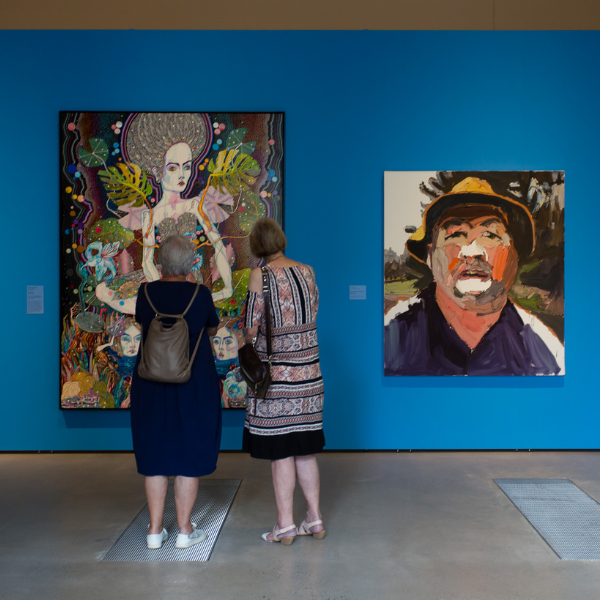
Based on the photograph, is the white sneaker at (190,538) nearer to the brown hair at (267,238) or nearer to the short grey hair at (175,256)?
the short grey hair at (175,256)

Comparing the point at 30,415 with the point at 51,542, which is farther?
the point at 30,415

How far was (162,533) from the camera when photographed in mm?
2648

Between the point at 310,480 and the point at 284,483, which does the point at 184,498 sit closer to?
the point at 284,483

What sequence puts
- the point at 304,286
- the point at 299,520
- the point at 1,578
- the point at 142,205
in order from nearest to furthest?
the point at 1,578
the point at 304,286
the point at 299,520
the point at 142,205

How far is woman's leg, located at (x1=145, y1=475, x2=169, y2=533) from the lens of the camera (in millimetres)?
2584

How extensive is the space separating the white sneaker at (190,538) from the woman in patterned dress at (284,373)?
0.33m

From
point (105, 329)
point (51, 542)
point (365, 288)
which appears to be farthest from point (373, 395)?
point (51, 542)

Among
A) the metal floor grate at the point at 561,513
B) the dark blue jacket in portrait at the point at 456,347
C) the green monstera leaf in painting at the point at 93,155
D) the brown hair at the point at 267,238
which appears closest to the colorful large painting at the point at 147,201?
the green monstera leaf in painting at the point at 93,155

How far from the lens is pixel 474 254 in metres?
4.11

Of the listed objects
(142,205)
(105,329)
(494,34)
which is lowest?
(105,329)

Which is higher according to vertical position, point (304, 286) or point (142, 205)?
point (142, 205)

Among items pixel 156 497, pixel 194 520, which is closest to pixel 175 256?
pixel 156 497

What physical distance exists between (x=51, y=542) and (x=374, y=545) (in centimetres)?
158

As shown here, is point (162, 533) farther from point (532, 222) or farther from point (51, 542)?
point (532, 222)
